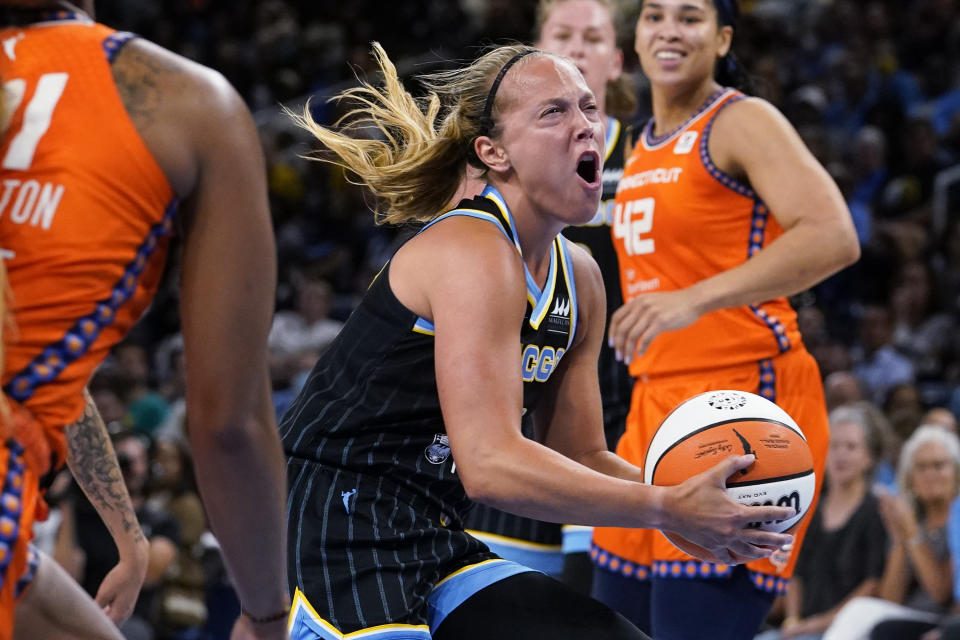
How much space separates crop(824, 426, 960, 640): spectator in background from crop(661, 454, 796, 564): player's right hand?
12.3 ft

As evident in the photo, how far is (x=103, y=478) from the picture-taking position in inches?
96.4

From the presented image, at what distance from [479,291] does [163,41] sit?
12550 mm

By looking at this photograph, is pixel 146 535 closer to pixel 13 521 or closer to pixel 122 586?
pixel 122 586

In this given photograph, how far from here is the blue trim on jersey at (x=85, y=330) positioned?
1.77 meters

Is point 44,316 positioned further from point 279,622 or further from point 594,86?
point 594,86

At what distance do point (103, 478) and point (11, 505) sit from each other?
732mm

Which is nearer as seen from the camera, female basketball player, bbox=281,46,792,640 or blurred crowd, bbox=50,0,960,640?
female basketball player, bbox=281,46,792,640

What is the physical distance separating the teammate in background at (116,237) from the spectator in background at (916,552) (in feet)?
15.1

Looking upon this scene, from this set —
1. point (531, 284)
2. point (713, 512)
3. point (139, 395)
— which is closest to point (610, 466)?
point (531, 284)

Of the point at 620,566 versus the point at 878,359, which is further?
the point at 878,359

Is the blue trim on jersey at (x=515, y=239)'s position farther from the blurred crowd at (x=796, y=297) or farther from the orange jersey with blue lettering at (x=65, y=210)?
the blurred crowd at (x=796, y=297)

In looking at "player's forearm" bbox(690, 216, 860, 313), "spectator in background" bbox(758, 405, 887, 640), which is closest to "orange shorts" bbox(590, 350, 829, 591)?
"player's forearm" bbox(690, 216, 860, 313)

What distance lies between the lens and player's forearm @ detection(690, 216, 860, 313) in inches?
136

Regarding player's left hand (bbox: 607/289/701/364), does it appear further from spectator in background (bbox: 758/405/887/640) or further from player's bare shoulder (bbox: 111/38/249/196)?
spectator in background (bbox: 758/405/887/640)
